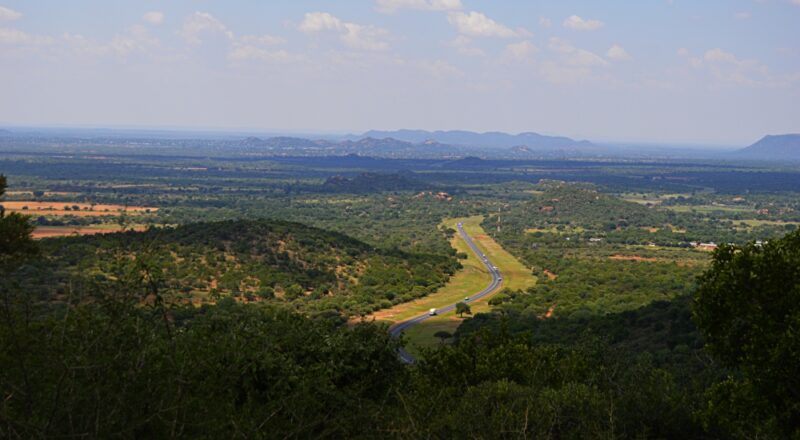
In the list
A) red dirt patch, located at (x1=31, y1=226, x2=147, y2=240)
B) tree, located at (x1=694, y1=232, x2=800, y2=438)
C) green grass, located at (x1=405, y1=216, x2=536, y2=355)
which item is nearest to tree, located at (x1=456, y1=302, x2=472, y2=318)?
green grass, located at (x1=405, y1=216, x2=536, y2=355)

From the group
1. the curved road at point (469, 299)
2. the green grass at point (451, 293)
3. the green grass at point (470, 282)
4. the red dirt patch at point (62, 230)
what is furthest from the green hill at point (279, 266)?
the red dirt patch at point (62, 230)

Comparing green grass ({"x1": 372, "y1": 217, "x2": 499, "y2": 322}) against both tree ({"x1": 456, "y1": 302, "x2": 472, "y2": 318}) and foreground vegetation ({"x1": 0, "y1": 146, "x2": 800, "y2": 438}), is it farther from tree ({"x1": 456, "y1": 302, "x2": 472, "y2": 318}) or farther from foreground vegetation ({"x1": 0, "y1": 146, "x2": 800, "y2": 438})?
tree ({"x1": 456, "y1": 302, "x2": 472, "y2": 318})

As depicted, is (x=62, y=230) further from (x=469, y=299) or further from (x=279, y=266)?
(x=469, y=299)

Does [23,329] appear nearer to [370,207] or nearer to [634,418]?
[634,418]

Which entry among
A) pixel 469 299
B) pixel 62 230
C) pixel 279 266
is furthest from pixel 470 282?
pixel 62 230

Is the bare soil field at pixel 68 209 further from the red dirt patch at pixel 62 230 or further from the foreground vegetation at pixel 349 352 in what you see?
the foreground vegetation at pixel 349 352

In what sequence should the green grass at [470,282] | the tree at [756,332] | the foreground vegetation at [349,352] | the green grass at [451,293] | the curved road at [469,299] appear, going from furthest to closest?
the green grass at [451,293] < the green grass at [470,282] < the curved road at [469,299] < the tree at [756,332] < the foreground vegetation at [349,352]

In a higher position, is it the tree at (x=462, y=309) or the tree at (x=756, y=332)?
the tree at (x=756, y=332)

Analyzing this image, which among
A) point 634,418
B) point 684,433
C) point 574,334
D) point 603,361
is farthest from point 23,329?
point 574,334
